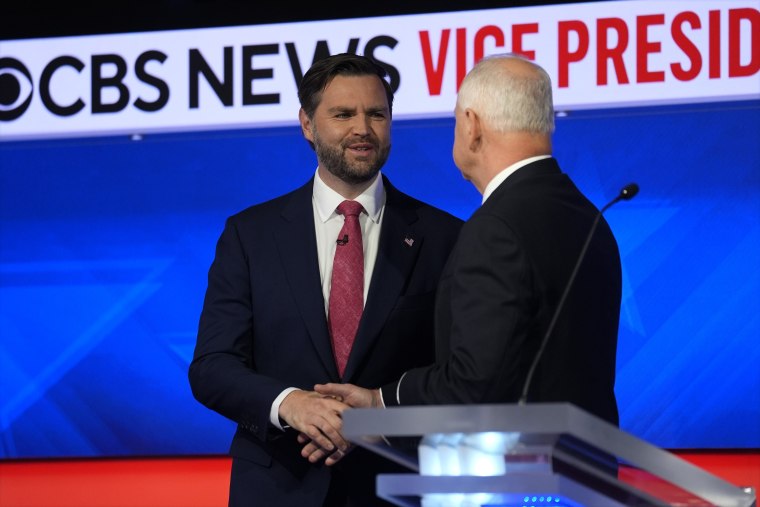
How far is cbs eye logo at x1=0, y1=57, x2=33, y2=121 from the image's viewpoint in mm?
4723

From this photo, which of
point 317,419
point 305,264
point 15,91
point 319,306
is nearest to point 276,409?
point 317,419

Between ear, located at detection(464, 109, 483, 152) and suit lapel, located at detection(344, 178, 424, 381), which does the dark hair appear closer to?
suit lapel, located at detection(344, 178, 424, 381)

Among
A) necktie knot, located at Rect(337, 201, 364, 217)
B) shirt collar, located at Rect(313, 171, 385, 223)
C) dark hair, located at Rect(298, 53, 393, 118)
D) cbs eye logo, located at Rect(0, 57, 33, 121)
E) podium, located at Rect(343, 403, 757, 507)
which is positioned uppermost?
cbs eye logo, located at Rect(0, 57, 33, 121)

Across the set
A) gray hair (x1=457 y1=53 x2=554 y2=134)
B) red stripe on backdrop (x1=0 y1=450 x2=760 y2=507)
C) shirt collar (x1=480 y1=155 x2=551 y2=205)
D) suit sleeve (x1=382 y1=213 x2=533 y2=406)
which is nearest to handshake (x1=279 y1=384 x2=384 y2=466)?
suit sleeve (x1=382 y1=213 x2=533 y2=406)

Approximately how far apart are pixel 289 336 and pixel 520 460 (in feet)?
3.38

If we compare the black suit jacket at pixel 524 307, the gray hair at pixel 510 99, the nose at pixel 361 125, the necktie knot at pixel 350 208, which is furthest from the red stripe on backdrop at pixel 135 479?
the gray hair at pixel 510 99

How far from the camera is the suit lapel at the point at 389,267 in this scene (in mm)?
2611

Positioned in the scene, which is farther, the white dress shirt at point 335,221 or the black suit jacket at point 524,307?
the white dress shirt at point 335,221

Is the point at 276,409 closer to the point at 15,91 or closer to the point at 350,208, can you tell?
the point at 350,208

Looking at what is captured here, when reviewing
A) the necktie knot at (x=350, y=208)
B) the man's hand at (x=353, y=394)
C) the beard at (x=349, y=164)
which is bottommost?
the man's hand at (x=353, y=394)

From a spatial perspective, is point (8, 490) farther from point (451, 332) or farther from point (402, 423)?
point (402, 423)

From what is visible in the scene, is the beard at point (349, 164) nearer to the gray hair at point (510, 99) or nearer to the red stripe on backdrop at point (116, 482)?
the gray hair at point (510, 99)

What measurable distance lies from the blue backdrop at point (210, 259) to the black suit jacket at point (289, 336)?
1.72 metres

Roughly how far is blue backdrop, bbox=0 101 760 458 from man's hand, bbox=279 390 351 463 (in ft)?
6.71
